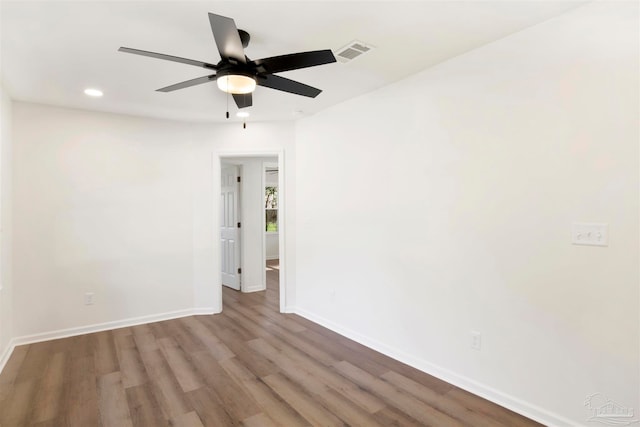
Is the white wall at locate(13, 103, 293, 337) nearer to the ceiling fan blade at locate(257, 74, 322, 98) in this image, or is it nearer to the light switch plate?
the ceiling fan blade at locate(257, 74, 322, 98)

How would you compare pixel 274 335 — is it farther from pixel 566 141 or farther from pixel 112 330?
pixel 566 141

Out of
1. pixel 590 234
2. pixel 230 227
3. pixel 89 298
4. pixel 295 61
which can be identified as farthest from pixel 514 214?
pixel 230 227

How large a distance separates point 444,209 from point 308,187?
1.91 m

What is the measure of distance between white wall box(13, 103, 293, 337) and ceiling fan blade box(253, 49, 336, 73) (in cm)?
239

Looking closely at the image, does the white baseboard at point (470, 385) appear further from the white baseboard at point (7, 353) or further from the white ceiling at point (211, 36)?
the white baseboard at point (7, 353)

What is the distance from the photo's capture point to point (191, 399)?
243cm

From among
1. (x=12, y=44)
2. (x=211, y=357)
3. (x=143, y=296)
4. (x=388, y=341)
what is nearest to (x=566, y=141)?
(x=388, y=341)

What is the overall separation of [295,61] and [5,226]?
3.25 m

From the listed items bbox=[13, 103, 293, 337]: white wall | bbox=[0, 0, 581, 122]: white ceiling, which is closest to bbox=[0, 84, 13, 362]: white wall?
bbox=[13, 103, 293, 337]: white wall

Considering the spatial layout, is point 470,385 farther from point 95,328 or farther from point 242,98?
point 95,328

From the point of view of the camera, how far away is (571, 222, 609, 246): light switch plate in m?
1.89

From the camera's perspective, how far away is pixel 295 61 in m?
1.88

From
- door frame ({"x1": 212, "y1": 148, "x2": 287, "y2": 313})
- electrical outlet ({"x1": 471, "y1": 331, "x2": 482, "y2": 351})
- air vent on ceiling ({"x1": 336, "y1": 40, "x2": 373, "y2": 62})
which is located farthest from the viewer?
door frame ({"x1": 212, "y1": 148, "x2": 287, "y2": 313})

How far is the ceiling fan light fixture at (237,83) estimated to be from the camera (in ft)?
6.85
